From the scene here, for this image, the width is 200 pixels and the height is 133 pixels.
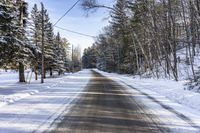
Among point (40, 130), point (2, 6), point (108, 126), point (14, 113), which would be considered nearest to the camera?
point (40, 130)

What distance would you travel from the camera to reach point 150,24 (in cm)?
3250

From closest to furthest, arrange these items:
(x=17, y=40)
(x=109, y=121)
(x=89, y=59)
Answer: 1. (x=109, y=121)
2. (x=17, y=40)
3. (x=89, y=59)

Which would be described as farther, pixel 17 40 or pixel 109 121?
pixel 17 40

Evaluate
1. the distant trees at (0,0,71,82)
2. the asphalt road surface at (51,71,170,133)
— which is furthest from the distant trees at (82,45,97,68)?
the asphalt road surface at (51,71,170,133)

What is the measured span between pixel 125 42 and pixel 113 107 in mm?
41675

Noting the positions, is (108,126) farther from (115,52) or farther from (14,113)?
(115,52)

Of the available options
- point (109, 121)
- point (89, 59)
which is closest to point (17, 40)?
point (109, 121)

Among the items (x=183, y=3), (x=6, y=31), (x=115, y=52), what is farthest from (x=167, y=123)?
(x=115, y=52)

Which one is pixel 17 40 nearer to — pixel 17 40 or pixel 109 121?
pixel 17 40

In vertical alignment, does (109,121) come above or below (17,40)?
below

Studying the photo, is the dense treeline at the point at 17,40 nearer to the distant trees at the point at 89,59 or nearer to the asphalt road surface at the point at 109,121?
the asphalt road surface at the point at 109,121

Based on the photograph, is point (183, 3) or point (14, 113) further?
point (183, 3)

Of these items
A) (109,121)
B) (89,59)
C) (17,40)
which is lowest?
(109,121)

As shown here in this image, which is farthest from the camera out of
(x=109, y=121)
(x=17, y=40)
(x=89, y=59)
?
(x=89, y=59)
